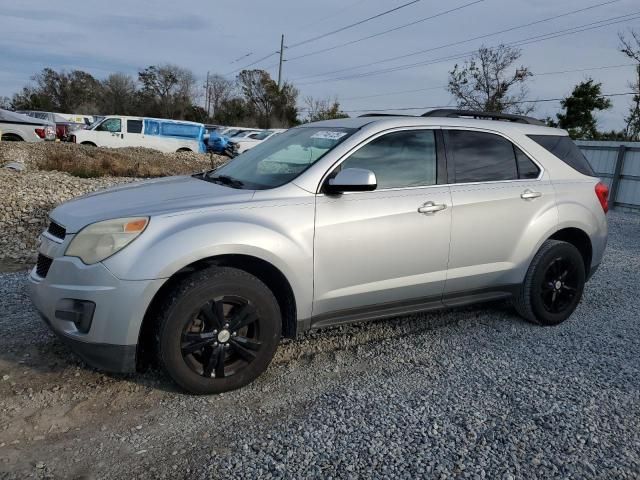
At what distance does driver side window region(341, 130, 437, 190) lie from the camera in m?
3.69

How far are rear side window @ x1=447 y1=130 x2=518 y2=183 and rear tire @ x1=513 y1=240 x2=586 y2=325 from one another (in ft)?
2.46

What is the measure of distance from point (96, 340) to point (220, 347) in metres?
0.69

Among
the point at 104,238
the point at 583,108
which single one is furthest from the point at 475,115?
→ the point at 583,108

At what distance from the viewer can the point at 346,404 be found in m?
3.14

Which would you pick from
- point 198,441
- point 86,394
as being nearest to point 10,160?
point 86,394

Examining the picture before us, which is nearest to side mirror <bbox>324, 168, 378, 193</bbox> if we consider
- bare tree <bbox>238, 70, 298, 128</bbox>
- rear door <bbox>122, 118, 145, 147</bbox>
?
rear door <bbox>122, 118, 145, 147</bbox>

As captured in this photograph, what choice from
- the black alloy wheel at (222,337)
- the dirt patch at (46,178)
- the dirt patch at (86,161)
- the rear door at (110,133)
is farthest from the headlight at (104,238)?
the rear door at (110,133)

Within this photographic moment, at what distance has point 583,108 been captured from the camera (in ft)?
90.9

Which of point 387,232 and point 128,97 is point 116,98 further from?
point 387,232

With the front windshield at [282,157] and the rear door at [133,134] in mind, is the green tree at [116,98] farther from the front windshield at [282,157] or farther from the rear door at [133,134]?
the front windshield at [282,157]

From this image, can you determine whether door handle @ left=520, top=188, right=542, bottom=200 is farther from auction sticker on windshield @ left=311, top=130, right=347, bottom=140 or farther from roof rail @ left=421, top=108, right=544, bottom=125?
auction sticker on windshield @ left=311, top=130, right=347, bottom=140

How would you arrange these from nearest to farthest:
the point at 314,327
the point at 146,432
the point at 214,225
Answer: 1. the point at 146,432
2. the point at 214,225
3. the point at 314,327

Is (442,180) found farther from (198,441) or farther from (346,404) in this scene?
(198,441)

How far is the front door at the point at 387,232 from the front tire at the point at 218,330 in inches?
16.8
